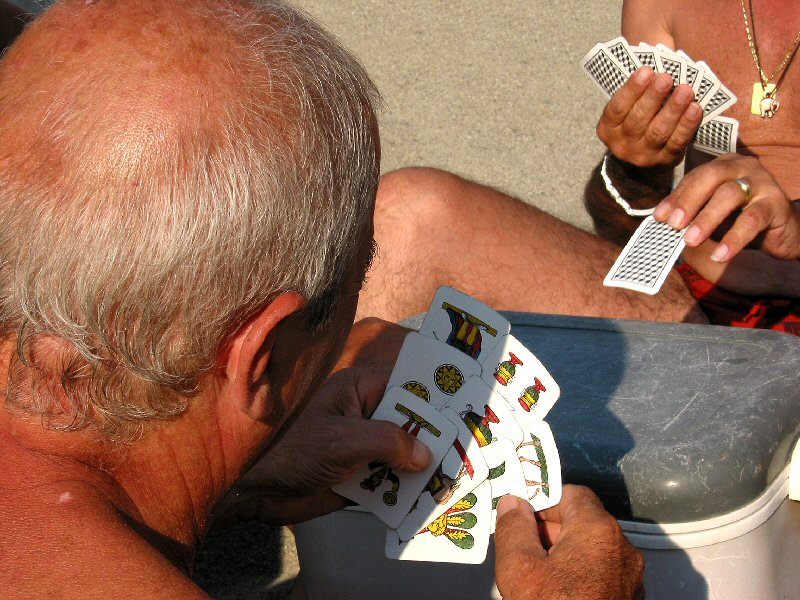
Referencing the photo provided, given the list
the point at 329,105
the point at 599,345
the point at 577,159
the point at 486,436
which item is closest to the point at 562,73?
the point at 577,159

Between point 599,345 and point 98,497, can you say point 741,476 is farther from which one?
point 98,497

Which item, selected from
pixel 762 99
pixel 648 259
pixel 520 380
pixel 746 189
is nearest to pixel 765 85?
pixel 762 99

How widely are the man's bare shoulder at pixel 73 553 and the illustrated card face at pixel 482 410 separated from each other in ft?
2.08

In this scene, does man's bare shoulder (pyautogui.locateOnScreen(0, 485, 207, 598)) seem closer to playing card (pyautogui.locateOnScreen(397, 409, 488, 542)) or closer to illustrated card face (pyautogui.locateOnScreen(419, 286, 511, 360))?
playing card (pyautogui.locateOnScreen(397, 409, 488, 542))

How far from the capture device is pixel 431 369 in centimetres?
159

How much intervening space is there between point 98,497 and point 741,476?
0.98 m

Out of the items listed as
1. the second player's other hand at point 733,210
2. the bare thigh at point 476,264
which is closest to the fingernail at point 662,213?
the second player's other hand at point 733,210

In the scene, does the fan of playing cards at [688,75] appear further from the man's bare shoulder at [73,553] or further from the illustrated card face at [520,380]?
the man's bare shoulder at [73,553]

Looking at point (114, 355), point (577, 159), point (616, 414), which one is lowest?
point (577, 159)

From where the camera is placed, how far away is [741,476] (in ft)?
4.76

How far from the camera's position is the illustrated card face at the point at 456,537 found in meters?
1.45

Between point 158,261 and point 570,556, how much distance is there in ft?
2.39

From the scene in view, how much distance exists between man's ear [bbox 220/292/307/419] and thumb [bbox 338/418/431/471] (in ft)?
1.33

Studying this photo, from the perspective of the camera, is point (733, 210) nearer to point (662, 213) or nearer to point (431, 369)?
point (662, 213)
